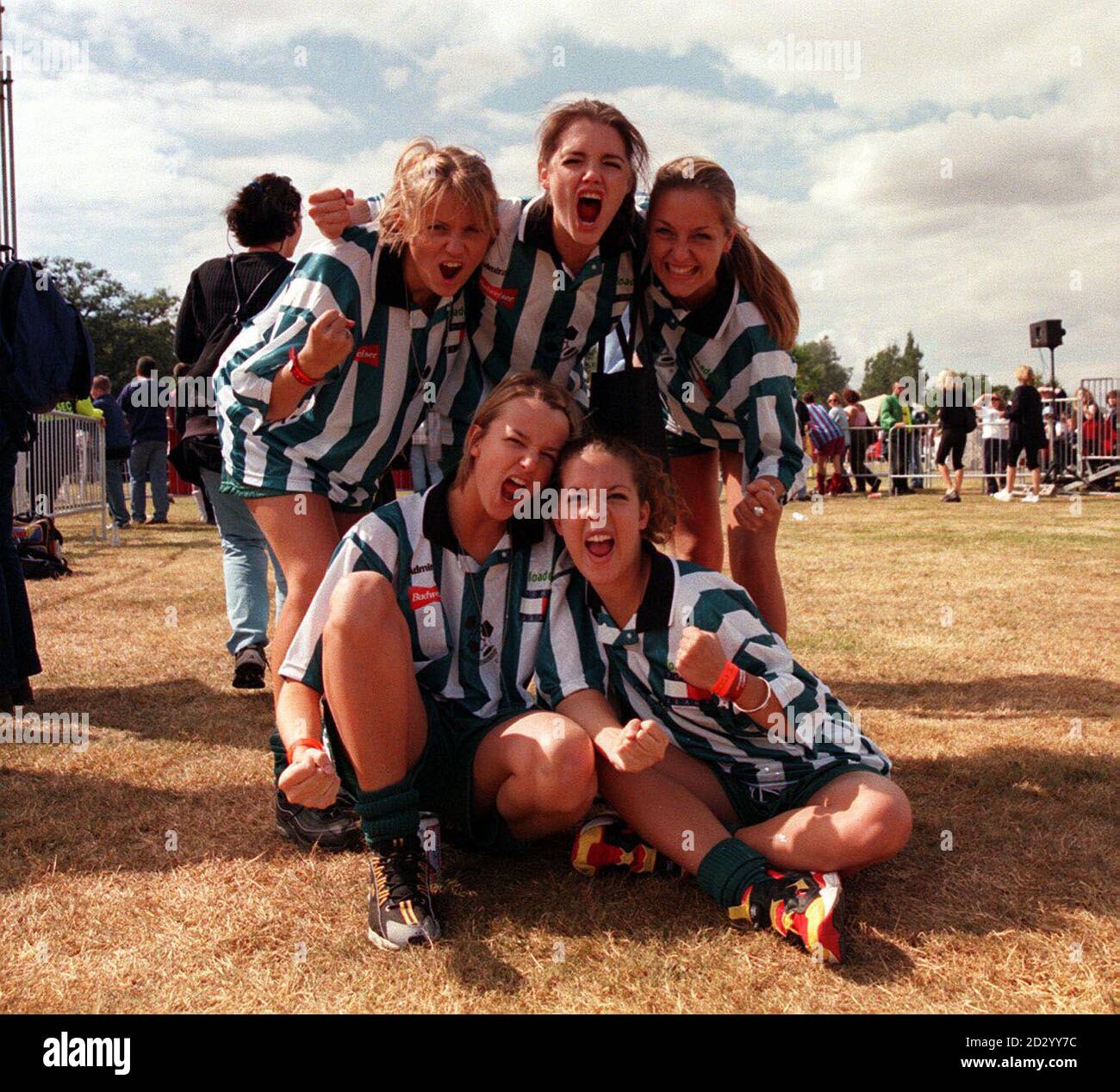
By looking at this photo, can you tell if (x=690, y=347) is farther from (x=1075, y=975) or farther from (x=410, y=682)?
(x=1075, y=975)

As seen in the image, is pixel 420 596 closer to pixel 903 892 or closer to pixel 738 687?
pixel 738 687

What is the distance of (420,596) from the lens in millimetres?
2857

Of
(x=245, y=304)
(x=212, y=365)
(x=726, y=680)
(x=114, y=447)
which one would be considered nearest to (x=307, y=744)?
(x=726, y=680)

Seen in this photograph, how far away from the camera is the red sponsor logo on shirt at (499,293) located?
3.20m

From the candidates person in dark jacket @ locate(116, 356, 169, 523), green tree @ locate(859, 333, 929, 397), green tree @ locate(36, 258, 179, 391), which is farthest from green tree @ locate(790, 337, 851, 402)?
person in dark jacket @ locate(116, 356, 169, 523)

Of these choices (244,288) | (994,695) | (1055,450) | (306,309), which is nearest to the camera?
(306,309)

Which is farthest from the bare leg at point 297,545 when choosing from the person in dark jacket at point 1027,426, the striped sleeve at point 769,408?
the person in dark jacket at point 1027,426

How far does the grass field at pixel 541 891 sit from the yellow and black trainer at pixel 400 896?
59mm

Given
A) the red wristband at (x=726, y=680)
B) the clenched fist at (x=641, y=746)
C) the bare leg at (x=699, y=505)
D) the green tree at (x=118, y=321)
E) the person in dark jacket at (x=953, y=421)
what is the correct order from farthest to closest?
the green tree at (x=118, y=321) → the person in dark jacket at (x=953, y=421) → the bare leg at (x=699, y=505) → the red wristband at (x=726, y=680) → the clenched fist at (x=641, y=746)

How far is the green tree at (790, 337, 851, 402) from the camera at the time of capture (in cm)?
8919

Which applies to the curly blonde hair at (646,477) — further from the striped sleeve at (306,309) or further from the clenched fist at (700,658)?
the striped sleeve at (306,309)

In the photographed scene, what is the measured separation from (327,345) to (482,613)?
0.82 meters

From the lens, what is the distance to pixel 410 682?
2.66m
